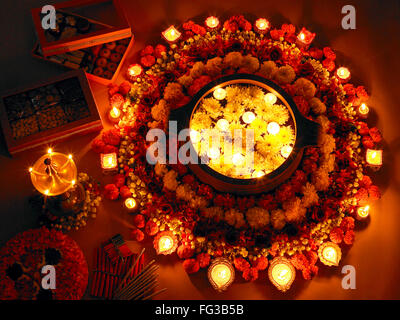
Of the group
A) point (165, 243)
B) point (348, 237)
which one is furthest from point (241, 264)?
point (348, 237)

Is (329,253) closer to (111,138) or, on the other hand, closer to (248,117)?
(248,117)

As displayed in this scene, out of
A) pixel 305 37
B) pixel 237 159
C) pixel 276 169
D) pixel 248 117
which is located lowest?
pixel 276 169

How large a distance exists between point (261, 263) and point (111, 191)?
1.15m

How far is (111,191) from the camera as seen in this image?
256 centimetres

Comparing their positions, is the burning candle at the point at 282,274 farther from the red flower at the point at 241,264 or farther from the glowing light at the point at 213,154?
the glowing light at the point at 213,154

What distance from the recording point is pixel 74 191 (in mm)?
2523

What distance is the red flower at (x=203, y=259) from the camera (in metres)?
2.42

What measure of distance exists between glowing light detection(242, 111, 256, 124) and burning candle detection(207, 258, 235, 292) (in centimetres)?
100

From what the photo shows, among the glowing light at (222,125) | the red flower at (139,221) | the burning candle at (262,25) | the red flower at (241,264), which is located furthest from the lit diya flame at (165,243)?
the burning candle at (262,25)

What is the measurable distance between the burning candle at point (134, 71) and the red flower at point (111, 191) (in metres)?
0.87

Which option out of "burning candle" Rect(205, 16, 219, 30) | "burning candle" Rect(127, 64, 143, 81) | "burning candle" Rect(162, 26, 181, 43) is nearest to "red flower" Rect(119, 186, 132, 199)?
"burning candle" Rect(127, 64, 143, 81)

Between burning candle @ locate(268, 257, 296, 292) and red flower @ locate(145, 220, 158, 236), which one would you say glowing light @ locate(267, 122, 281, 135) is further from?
red flower @ locate(145, 220, 158, 236)
